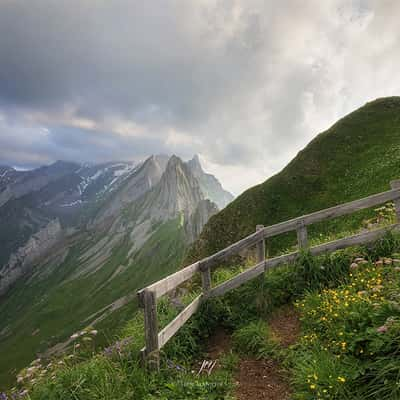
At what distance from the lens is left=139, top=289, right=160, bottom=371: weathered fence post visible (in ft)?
15.8

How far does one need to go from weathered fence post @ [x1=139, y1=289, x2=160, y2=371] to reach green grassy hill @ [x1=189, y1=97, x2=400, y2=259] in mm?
22565

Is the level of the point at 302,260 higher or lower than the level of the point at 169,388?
higher

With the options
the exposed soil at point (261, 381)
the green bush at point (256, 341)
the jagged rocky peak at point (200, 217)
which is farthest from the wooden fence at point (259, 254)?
the jagged rocky peak at point (200, 217)

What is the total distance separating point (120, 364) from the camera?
488 centimetres

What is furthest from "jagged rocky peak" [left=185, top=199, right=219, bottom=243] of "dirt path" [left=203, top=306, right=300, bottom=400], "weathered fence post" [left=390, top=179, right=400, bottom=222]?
"dirt path" [left=203, top=306, right=300, bottom=400]

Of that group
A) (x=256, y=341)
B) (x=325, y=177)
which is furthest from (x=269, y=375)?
(x=325, y=177)

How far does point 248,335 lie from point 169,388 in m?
2.14

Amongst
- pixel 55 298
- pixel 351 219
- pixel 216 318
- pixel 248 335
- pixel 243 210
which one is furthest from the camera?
pixel 55 298

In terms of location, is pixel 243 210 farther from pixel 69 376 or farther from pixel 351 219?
pixel 69 376

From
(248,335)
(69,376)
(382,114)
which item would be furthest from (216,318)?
(382,114)

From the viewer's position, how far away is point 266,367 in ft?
16.6

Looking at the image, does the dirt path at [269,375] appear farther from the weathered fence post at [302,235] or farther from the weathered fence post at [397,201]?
the weathered fence post at [397,201]

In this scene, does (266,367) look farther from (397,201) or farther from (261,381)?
(397,201)

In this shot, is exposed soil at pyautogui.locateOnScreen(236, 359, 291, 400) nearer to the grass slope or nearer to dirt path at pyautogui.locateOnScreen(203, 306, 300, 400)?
dirt path at pyautogui.locateOnScreen(203, 306, 300, 400)
